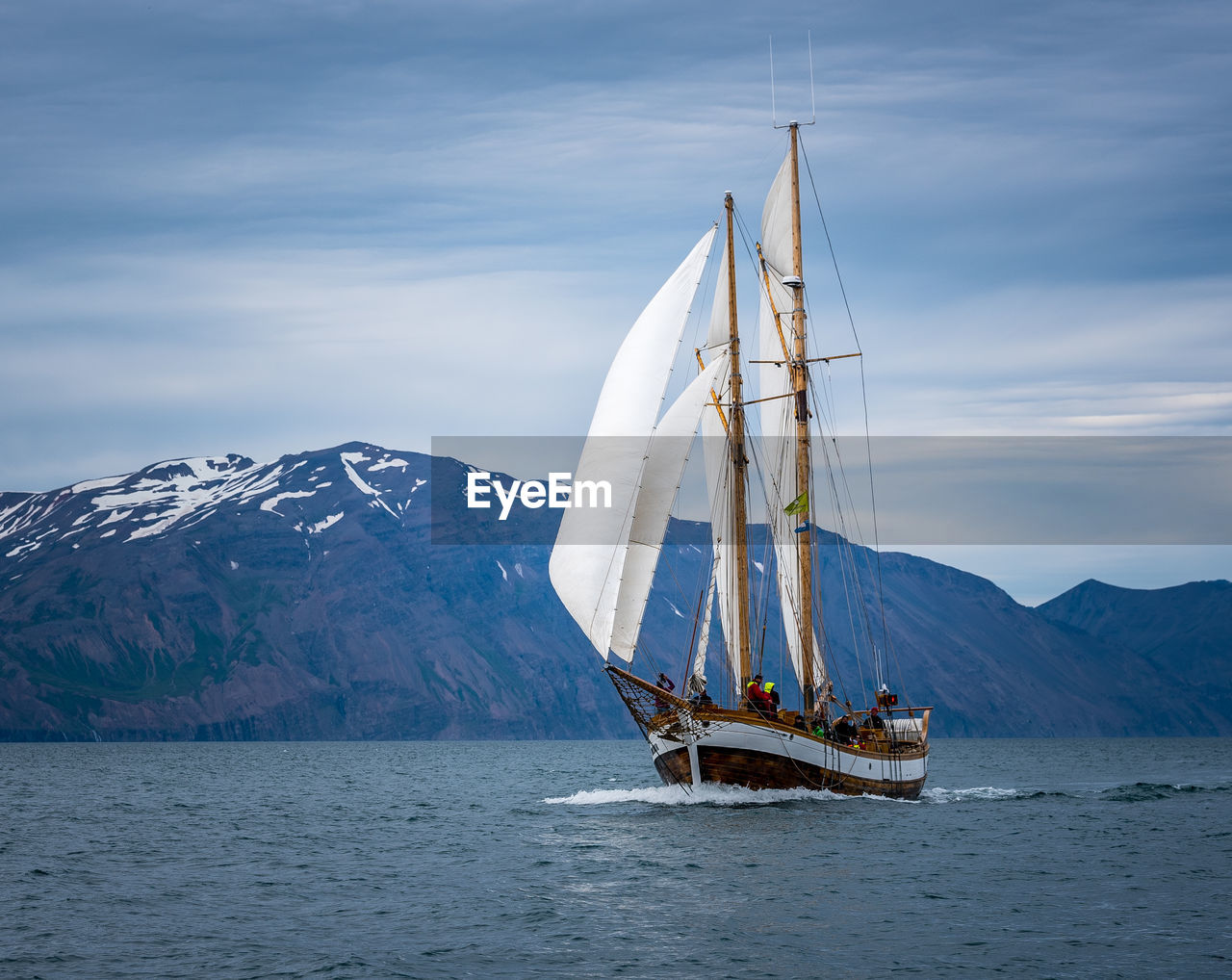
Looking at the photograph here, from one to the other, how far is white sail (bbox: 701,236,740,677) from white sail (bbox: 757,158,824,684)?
13.4ft

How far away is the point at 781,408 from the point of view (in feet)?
216

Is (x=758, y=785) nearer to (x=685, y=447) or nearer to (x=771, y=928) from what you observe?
(x=685, y=447)

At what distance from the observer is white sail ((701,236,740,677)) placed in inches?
2324

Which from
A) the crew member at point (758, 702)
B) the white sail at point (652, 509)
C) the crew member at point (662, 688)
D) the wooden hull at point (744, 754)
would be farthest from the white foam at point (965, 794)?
the white sail at point (652, 509)

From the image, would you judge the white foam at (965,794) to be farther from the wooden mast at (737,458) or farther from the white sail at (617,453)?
the white sail at (617,453)

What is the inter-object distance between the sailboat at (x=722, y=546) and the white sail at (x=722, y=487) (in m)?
0.09

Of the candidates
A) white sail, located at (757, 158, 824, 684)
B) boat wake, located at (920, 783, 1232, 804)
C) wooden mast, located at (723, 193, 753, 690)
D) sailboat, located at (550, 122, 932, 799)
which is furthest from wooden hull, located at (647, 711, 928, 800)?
boat wake, located at (920, 783, 1232, 804)

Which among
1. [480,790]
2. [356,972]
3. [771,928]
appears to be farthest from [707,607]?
[480,790]

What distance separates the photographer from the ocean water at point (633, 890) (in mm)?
27781

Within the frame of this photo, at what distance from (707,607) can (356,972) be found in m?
31.5

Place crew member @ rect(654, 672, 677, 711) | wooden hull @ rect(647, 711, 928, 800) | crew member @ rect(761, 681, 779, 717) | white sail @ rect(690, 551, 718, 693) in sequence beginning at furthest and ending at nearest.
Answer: crew member @ rect(654, 672, 677, 711), white sail @ rect(690, 551, 718, 693), crew member @ rect(761, 681, 779, 717), wooden hull @ rect(647, 711, 928, 800)

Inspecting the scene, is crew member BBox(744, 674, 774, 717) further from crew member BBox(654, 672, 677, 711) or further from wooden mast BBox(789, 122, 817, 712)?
wooden mast BBox(789, 122, 817, 712)

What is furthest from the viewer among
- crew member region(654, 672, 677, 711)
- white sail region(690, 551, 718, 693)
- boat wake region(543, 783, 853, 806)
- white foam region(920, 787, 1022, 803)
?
white foam region(920, 787, 1022, 803)

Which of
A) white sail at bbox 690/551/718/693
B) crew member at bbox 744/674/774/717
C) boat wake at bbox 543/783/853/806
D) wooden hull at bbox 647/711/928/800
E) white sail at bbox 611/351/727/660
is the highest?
white sail at bbox 611/351/727/660
